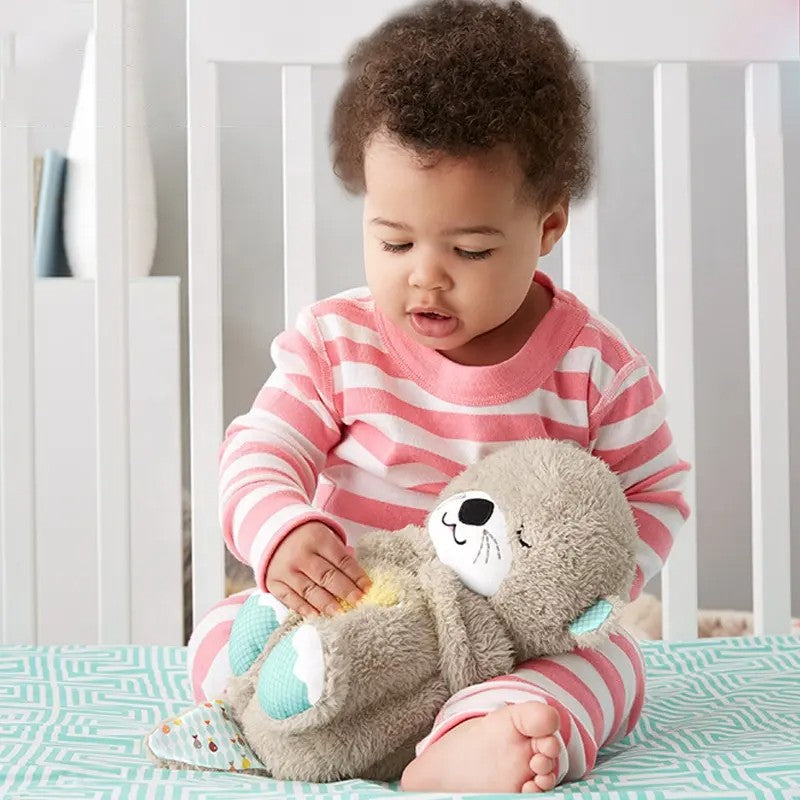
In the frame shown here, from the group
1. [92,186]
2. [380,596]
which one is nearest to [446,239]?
[380,596]

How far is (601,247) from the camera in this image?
1986 mm

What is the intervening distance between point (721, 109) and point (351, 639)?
1.41 meters

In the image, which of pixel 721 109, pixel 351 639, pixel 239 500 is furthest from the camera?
pixel 721 109

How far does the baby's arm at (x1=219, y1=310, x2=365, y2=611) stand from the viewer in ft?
2.72

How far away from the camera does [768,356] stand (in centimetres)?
134

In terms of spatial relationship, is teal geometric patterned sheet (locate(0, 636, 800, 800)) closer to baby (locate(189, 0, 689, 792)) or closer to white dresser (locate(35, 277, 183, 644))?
baby (locate(189, 0, 689, 792))

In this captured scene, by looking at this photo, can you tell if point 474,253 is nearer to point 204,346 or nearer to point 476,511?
point 476,511

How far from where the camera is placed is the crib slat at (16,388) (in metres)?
1.28

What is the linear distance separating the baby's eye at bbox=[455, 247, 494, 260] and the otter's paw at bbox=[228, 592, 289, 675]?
254 millimetres

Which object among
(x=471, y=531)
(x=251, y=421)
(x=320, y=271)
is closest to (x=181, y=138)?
(x=320, y=271)

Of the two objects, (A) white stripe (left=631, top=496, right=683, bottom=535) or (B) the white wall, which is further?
(B) the white wall

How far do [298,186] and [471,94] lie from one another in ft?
1.51

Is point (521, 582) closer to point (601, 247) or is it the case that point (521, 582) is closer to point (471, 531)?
point (471, 531)

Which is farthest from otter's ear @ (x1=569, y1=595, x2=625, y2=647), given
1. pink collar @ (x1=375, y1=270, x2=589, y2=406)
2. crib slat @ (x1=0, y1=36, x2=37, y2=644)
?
crib slat @ (x1=0, y1=36, x2=37, y2=644)
